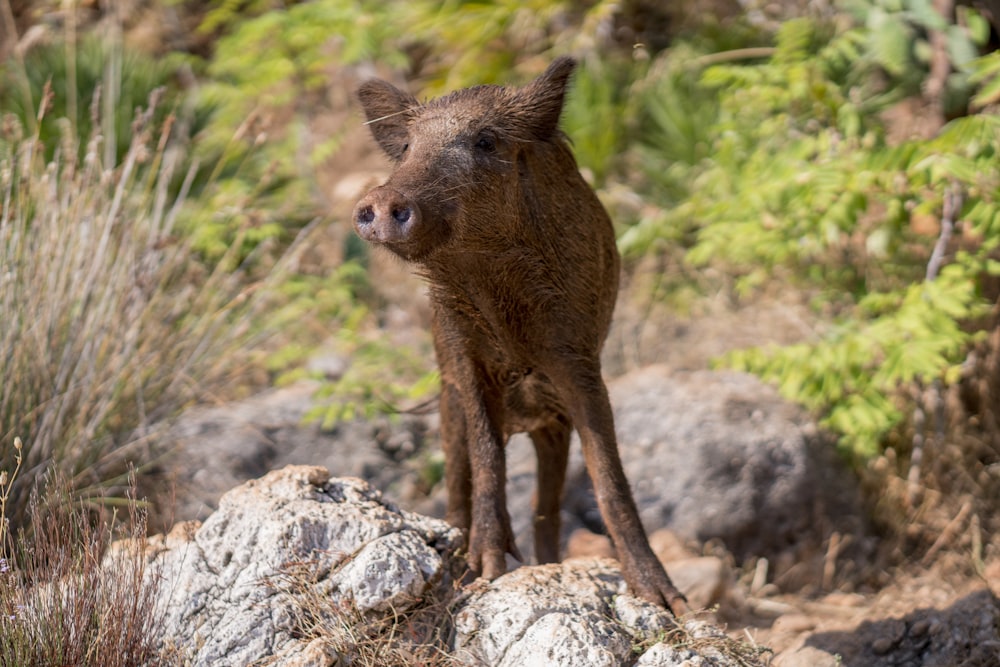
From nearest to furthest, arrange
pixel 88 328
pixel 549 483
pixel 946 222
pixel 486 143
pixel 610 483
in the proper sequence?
pixel 486 143 → pixel 610 483 → pixel 549 483 → pixel 88 328 → pixel 946 222

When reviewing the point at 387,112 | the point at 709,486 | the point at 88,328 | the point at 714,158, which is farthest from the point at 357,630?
the point at 714,158

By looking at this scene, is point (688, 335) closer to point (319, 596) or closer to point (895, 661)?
point (895, 661)

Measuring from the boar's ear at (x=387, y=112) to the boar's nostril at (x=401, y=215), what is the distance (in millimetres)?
611

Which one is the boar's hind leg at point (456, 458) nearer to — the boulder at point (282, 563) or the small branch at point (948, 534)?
the boulder at point (282, 563)

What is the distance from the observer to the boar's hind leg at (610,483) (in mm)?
3650

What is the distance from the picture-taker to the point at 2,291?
474 cm

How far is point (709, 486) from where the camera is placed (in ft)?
19.5

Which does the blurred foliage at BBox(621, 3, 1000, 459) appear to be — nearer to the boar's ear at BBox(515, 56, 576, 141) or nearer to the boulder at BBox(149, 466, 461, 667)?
the boar's ear at BBox(515, 56, 576, 141)

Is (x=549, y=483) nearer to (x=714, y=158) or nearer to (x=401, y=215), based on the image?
(x=401, y=215)

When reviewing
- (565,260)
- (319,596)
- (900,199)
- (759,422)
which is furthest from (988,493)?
(319,596)

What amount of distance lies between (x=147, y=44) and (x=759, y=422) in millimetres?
8417

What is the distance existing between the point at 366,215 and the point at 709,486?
350 centimetres

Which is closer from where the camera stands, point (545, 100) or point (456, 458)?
point (545, 100)

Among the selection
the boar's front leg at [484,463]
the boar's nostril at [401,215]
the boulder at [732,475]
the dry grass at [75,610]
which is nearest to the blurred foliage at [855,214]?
the boulder at [732,475]
